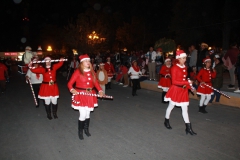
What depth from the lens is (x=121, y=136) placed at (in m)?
6.00

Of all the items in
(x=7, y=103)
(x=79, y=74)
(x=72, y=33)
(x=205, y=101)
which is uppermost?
(x=72, y=33)

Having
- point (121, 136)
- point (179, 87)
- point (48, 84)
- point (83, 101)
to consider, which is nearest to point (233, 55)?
point (179, 87)

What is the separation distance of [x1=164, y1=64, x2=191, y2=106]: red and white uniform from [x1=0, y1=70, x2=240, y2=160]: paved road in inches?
34.9

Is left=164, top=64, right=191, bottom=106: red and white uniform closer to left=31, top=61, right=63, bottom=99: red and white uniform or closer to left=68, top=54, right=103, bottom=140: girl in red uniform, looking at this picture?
left=68, top=54, right=103, bottom=140: girl in red uniform

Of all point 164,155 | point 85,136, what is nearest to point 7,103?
point 85,136

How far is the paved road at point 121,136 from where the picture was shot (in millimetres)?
4926

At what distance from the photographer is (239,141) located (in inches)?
216

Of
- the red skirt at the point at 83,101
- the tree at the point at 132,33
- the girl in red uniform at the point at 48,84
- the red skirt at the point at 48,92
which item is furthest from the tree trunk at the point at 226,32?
the red skirt at the point at 83,101

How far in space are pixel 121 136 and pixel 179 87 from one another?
2.01 meters

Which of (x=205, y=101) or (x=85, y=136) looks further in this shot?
(x=205, y=101)

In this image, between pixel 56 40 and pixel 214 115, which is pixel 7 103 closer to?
pixel 214 115

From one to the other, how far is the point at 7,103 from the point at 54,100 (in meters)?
4.32

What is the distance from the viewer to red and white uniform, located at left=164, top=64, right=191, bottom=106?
6.00 meters

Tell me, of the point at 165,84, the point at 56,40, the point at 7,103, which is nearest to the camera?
the point at 165,84
